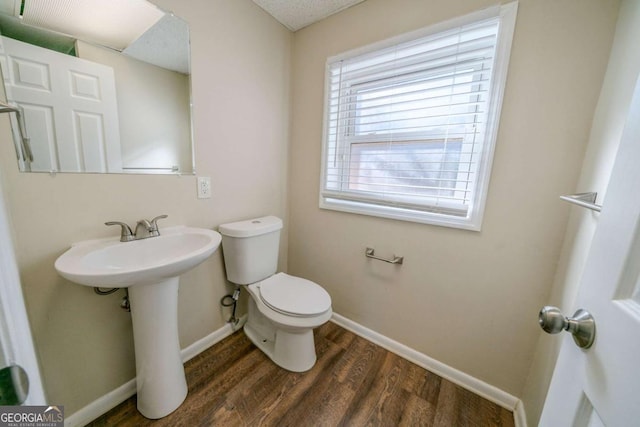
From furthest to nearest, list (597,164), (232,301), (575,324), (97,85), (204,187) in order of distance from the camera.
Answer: (232,301), (204,187), (97,85), (597,164), (575,324)

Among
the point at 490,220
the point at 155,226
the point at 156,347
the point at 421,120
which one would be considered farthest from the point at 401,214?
the point at 156,347

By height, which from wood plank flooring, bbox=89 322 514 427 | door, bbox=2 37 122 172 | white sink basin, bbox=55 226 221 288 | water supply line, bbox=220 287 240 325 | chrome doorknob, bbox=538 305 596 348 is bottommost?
wood plank flooring, bbox=89 322 514 427

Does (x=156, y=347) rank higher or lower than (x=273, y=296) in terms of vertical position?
lower

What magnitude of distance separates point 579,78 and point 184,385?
7.16 feet

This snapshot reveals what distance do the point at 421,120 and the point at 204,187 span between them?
4.12 ft

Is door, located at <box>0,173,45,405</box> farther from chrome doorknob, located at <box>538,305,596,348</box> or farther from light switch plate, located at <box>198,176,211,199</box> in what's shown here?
light switch plate, located at <box>198,176,211,199</box>

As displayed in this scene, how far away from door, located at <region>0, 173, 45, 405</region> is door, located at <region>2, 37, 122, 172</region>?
79cm

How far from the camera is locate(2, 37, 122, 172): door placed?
81cm

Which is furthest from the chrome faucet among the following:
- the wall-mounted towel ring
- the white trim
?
→ the white trim

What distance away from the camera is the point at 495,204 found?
1107 mm

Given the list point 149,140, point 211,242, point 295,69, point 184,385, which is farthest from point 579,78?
point 184,385

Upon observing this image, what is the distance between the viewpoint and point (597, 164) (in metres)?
0.82

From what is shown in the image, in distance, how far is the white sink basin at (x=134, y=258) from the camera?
732 millimetres

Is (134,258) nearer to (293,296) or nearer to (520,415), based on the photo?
(293,296)
